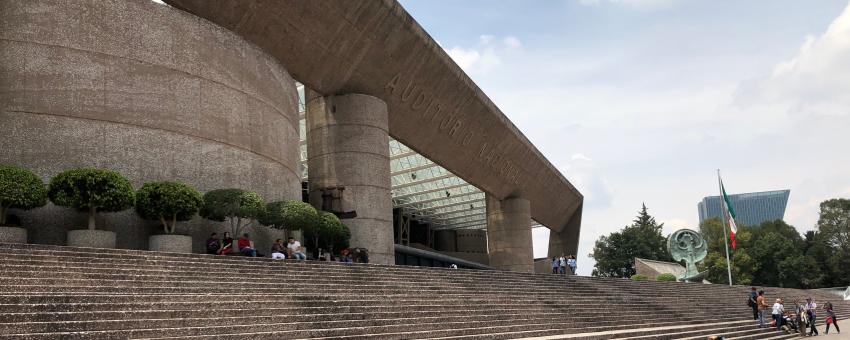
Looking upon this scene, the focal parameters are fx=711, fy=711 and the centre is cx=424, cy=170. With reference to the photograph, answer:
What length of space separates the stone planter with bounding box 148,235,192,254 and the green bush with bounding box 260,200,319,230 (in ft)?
8.52

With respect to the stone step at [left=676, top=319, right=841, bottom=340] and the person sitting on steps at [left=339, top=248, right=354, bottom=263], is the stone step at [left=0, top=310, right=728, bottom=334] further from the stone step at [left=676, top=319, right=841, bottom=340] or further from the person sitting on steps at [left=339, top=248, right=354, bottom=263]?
the person sitting on steps at [left=339, top=248, right=354, bottom=263]

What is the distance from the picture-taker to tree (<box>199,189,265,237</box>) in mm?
18578

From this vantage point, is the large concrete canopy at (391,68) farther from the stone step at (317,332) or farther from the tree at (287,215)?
the stone step at (317,332)

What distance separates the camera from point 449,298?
1595 centimetres

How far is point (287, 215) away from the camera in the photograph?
65.2 feet

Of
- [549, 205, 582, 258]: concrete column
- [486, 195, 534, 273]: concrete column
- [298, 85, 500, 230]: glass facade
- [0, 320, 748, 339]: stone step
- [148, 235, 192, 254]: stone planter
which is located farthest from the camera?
[549, 205, 582, 258]: concrete column

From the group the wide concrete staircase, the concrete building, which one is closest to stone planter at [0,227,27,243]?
the concrete building

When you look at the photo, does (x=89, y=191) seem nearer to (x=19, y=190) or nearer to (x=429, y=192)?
(x=19, y=190)

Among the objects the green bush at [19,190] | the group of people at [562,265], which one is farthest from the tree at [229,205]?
the group of people at [562,265]

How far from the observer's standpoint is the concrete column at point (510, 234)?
4409 cm

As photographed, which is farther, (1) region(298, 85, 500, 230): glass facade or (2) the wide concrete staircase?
(1) region(298, 85, 500, 230): glass facade

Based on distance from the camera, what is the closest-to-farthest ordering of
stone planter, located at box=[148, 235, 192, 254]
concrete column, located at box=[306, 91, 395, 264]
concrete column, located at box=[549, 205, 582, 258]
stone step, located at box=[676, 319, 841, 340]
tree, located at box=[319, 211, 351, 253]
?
stone planter, located at box=[148, 235, 192, 254] → stone step, located at box=[676, 319, 841, 340] → tree, located at box=[319, 211, 351, 253] → concrete column, located at box=[306, 91, 395, 264] → concrete column, located at box=[549, 205, 582, 258]

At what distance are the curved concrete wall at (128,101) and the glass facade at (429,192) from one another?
14.7 metres

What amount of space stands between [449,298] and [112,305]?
811 cm
